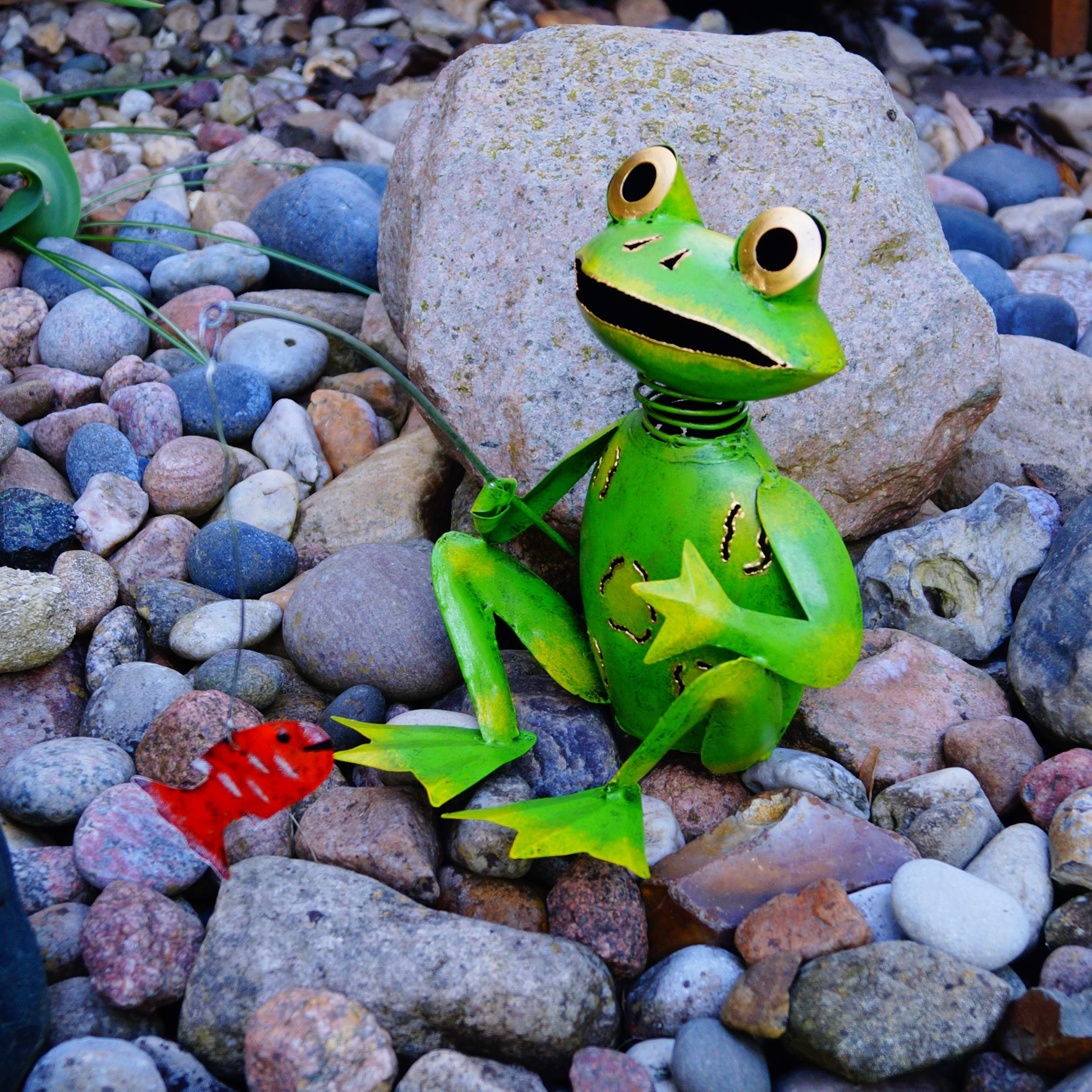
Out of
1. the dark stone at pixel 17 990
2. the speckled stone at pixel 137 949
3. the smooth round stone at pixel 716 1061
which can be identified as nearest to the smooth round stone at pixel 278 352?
the speckled stone at pixel 137 949

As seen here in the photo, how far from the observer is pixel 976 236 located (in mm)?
4051

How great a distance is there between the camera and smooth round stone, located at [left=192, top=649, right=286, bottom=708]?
7.03 ft

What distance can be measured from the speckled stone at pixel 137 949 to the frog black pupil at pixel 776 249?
4.31 feet

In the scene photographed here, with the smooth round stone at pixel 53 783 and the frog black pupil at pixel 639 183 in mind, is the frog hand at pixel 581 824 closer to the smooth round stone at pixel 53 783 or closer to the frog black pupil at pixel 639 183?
the smooth round stone at pixel 53 783

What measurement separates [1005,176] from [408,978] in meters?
4.50

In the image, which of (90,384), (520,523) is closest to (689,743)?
(520,523)

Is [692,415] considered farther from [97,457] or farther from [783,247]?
[97,457]

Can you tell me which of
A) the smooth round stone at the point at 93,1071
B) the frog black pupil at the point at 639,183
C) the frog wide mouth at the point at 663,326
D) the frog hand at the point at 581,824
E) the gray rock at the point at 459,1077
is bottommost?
the smooth round stone at the point at 93,1071

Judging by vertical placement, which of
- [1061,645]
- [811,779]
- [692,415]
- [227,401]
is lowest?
[227,401]

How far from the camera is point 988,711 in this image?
221 centimetres

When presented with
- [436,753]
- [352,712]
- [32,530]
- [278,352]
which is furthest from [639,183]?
[278,352]

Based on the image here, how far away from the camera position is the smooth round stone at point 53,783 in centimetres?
184

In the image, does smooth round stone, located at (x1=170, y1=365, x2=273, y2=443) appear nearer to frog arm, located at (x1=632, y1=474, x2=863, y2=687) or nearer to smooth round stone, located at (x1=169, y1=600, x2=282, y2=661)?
smooth round stone, located at (x1=169, y1=600, x2=282, y2=661)

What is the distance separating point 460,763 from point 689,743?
0.42 metres
